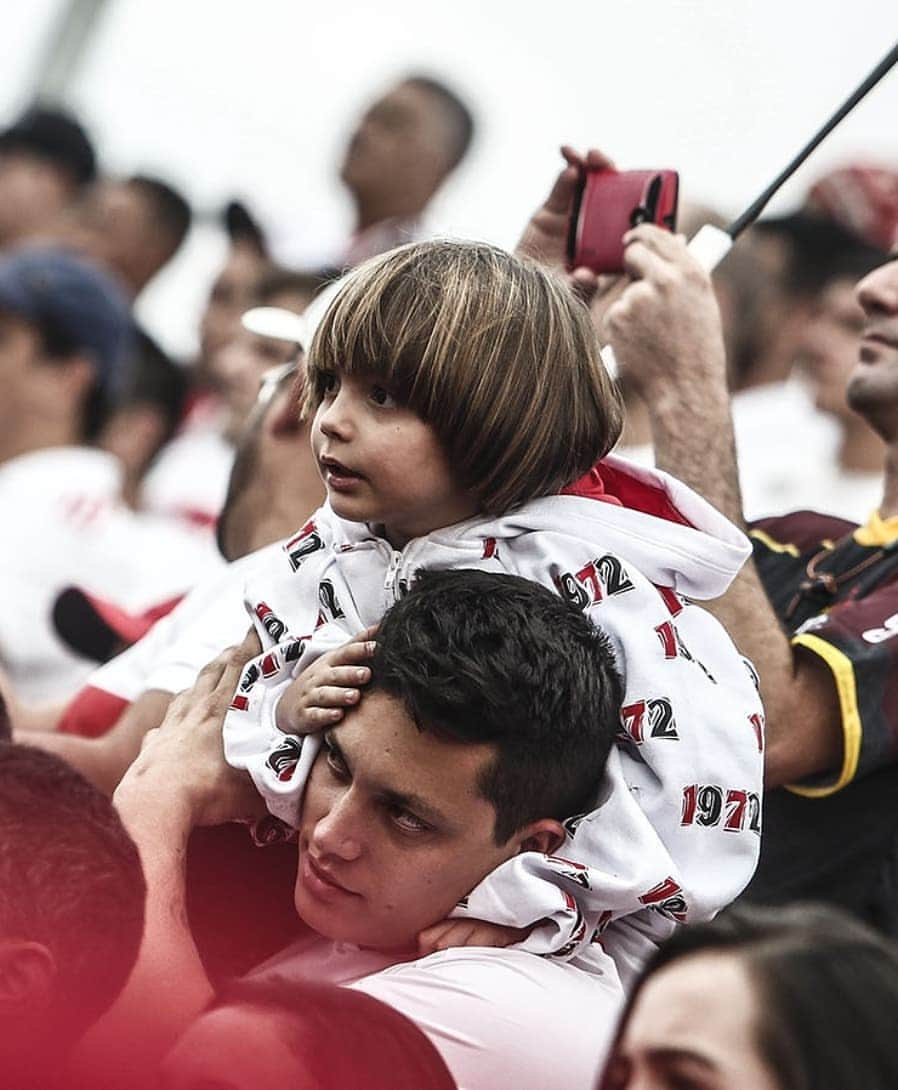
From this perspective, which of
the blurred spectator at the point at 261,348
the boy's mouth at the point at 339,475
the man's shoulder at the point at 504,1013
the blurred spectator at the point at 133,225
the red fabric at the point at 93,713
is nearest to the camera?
the man's shoulder at the point at 504,1013

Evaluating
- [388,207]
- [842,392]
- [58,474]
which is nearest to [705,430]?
[842,392]

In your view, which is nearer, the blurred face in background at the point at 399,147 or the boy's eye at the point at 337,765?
the boy's eye at the point at 337,765

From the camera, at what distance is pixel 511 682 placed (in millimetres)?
1410

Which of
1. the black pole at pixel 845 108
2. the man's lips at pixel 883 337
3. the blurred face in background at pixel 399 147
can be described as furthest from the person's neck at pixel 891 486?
the blurred face in background at pixel 399 147

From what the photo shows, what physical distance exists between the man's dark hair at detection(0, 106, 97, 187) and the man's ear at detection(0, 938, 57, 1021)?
4054 mm

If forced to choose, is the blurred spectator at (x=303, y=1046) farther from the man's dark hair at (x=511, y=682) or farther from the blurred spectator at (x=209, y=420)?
the blurred spectator at (x=209, y=420)

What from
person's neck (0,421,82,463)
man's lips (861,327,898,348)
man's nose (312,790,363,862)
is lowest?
person's neck (0,421,82,463)

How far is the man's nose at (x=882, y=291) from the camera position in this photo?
237cm

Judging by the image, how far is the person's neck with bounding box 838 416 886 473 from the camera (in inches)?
127

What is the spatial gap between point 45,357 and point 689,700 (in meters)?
2.20

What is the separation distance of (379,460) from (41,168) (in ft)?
11.9

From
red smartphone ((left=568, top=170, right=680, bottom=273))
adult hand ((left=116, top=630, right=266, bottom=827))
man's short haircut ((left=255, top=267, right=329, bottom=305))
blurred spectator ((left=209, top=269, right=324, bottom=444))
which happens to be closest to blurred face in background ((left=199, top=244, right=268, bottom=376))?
blurred spectator ((left=209, top=269, right=324, bottom=444))

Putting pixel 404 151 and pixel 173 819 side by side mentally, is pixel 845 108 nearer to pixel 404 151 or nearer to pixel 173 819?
pixel 173 819

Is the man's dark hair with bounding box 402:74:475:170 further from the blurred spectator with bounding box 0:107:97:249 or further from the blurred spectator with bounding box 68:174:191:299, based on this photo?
the blurred spectator with bounding box 0:107:97:249
